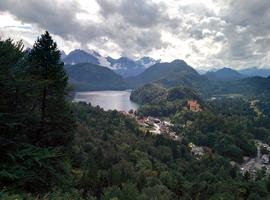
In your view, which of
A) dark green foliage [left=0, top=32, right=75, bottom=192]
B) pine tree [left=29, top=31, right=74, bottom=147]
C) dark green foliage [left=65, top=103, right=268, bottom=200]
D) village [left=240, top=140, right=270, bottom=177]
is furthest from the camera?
village [left=240, top=140, right=270, bottom=177]

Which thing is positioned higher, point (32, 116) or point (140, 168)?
point (32, 116)

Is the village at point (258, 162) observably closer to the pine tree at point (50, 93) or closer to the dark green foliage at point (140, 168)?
the dark green foliage at point (140, 168)

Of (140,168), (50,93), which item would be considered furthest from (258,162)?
(50,93)

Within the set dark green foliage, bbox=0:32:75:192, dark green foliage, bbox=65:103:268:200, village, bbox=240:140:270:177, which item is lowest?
village, bbox=240:140:270:177

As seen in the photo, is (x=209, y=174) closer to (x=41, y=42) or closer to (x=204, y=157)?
(x=204, y=157)

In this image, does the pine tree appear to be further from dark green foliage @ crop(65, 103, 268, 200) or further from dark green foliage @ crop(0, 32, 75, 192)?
dark green foliage @ crop(65, 103, 268, 200)

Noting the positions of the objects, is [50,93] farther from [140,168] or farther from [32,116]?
[140,168]

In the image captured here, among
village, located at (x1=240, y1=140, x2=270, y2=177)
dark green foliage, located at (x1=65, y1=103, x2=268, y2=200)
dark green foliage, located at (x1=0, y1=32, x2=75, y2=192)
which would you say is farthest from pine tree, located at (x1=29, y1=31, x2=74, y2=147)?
village, located at (x1=240, y1=140, x2=270, y2=177)

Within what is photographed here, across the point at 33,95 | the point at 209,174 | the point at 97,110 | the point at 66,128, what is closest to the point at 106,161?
the point at 209,174
